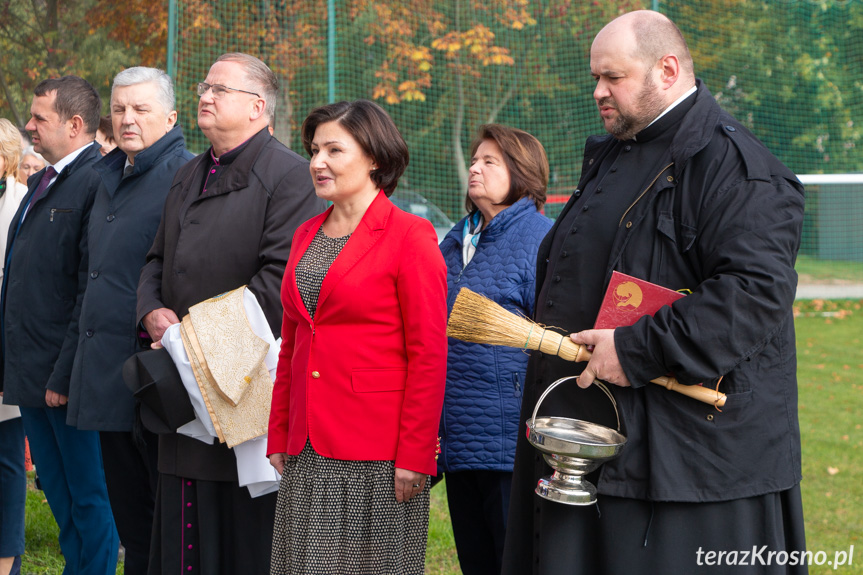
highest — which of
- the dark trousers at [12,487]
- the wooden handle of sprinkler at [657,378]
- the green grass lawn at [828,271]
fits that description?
the wooden handle of sprinkler at [657,378]

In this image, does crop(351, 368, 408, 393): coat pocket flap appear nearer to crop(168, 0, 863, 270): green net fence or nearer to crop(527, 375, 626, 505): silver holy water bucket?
crop(527, 375, 626, 505): silver holy water bucket

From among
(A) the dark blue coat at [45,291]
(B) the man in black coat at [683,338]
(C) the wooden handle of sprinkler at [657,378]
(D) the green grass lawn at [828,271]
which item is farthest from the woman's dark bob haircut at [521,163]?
(D) the green grass lawn at [828,271]

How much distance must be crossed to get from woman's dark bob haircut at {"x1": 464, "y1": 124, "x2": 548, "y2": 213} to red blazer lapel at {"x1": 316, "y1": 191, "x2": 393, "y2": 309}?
900 millimetres

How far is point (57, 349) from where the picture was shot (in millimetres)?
4125

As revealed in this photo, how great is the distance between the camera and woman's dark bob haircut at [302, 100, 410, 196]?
292 cm

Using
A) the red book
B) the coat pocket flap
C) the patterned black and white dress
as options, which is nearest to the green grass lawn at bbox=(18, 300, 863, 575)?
the patterned black and white dress

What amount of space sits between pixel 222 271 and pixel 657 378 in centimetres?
182

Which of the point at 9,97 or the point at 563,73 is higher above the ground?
the point at 563,73

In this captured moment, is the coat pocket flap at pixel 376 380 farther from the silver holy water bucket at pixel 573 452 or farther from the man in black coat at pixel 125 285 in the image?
the man in black coat at pixel 125 285

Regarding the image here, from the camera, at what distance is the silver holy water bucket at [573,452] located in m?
2.18

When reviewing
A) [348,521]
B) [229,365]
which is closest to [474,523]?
[348,521]

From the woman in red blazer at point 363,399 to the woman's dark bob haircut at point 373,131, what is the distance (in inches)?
3.7

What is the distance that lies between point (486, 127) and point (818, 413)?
224 inches

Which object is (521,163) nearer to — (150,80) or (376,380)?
(376,380)
